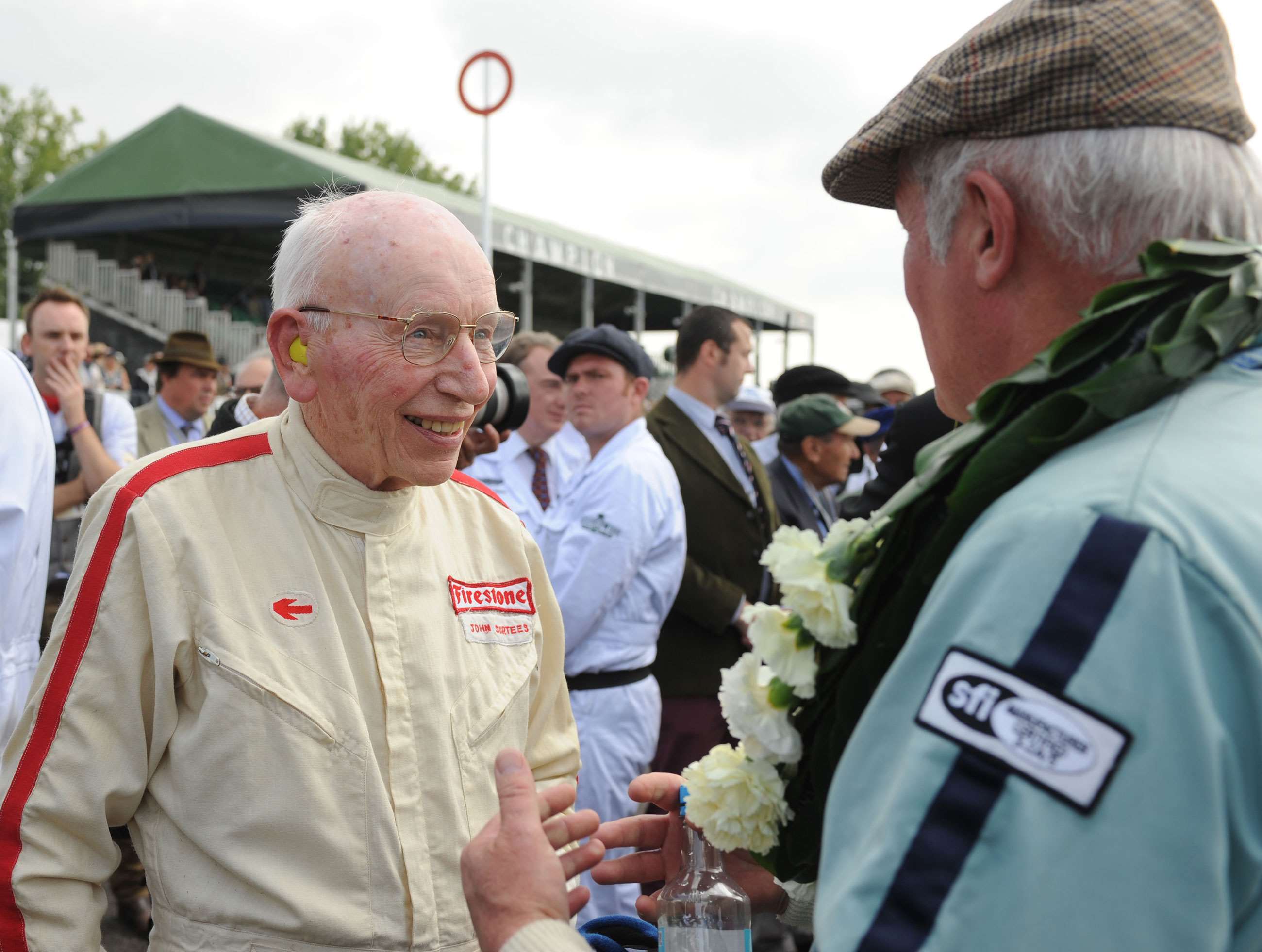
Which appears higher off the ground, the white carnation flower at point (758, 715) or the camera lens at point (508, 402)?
the camera lens at point (508, 402)

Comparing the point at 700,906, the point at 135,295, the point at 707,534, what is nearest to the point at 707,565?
the point at 707,534

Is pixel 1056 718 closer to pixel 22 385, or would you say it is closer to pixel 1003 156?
pixel 1003 156

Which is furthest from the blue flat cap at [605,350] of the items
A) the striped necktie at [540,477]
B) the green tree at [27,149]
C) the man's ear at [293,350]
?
the green tree at [27,149]

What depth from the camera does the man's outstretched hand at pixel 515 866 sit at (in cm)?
131

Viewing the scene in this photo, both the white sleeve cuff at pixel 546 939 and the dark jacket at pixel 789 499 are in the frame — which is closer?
the white sleeve cuff at pixel 546 939

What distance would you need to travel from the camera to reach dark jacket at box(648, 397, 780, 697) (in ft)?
15.4

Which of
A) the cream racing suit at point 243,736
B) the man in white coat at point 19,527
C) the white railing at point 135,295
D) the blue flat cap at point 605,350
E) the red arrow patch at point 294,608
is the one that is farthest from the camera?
the white railing at point 135,295

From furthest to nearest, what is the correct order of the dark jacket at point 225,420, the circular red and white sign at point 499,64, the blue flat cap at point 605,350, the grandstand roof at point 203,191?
the grandstand roof at point 203,191
the circular red and white sign at point 499,64
the blue flat cap at point 605,350
the dark jacket at point 225,420

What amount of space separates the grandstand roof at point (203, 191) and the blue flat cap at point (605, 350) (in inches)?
462

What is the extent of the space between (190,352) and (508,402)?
13.0 ft

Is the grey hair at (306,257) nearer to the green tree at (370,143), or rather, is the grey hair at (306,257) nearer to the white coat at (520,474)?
the white coat at (520,474)

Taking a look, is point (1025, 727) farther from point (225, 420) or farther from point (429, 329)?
Answer: point (225, 420)

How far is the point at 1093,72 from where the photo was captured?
1.13 m

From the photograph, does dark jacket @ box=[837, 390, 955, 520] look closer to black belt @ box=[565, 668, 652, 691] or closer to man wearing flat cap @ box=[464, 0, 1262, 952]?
black belt @ box=[565, 668, 652, 691]
